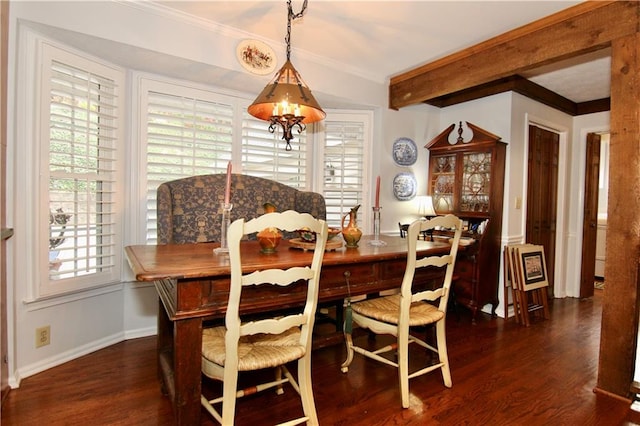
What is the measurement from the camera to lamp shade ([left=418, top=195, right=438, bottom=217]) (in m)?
4.01

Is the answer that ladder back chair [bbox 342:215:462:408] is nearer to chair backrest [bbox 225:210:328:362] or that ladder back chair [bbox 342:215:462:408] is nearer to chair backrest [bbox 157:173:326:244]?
chair backrest [bbox 225:210:328:362]

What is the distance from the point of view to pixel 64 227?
243cm

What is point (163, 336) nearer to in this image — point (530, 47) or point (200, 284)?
point (200, 284)

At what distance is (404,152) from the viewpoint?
4105 millimetres

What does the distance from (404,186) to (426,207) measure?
0.35m

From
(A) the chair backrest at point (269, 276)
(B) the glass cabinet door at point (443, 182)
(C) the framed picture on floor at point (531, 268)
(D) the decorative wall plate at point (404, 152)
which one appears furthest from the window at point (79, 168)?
(C) the framed picture on floor at point (531, 268)

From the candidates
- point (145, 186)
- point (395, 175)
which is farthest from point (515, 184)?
point (145, 186)

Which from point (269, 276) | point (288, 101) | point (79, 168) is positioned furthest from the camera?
point (79, 168)

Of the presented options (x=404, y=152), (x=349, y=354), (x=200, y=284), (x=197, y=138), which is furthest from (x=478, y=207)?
(x=200, y=284)

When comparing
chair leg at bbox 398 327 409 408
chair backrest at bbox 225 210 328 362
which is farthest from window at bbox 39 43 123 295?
chair leg at bbox 398 327 409 408

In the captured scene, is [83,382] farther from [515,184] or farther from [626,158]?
[515,184]

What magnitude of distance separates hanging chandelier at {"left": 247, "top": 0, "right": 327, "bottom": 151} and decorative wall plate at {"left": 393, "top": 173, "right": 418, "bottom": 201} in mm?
1835

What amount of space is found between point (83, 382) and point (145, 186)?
58.6 inches

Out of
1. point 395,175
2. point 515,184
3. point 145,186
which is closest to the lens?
point 145,186
